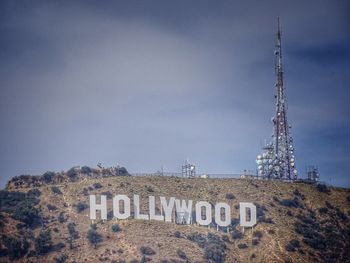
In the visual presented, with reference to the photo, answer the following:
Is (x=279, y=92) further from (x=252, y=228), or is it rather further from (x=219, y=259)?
(x=219, y=259)

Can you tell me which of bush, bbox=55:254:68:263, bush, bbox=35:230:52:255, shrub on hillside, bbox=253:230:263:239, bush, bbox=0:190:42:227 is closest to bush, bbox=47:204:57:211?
bush, bbox=0:190:42:227

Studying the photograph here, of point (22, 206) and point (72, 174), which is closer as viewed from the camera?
point (22, 206)

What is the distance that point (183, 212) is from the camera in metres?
72.3

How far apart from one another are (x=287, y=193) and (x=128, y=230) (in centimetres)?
2514

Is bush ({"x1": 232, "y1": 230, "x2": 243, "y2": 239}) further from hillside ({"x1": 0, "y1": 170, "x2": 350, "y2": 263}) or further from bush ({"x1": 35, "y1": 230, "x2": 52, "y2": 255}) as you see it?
bush ({"x1": 35, "y1": 230, "x2": 52, "y2": 255})

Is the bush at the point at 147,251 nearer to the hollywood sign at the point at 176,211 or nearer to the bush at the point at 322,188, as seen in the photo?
the hollywood sign at the point at 176,211

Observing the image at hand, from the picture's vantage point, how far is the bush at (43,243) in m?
65.4

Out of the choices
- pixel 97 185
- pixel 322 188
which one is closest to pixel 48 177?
pixel 97 185

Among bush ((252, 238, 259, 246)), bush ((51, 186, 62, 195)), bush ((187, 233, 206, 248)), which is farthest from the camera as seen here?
bush ((51, 186, 62, 195))

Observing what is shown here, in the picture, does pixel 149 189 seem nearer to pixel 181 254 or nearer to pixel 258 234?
pixel 181 254

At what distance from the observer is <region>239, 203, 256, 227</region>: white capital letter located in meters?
72.5

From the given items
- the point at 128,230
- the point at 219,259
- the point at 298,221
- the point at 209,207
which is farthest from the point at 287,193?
the point at 128,230

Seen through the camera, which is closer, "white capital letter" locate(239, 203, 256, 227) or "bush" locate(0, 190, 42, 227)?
"bush" locate(0, 190, 42, 227)

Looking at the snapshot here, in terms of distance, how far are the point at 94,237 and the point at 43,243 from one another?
595 cm
